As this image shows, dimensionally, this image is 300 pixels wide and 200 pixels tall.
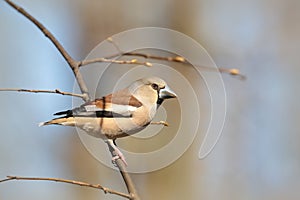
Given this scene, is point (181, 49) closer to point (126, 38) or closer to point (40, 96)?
point (126, 38)

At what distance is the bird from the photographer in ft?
4.91

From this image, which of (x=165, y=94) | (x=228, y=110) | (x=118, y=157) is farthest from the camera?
(x=228, y=110)

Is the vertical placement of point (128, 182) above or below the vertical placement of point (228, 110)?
below

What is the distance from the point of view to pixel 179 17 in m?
4.58

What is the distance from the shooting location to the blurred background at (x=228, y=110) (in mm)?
3959

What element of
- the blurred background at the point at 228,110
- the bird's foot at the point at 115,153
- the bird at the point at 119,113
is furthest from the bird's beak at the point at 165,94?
the blurred background at the point at 228,110

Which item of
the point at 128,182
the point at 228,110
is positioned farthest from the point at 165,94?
the point at 228,110

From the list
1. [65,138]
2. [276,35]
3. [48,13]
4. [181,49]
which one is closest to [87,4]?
[48,13]

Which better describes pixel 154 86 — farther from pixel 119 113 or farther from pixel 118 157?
pixel 118 157

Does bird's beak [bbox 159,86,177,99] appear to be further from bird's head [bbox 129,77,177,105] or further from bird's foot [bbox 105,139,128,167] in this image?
bird's foot [bbox 105,139,128,167]

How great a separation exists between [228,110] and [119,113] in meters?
2.68

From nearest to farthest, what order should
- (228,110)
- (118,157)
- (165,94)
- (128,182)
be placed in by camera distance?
(128,182), (118,157), (165,94), (228,110)

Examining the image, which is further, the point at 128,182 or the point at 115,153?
the point at 115,153

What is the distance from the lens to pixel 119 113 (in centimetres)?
158
